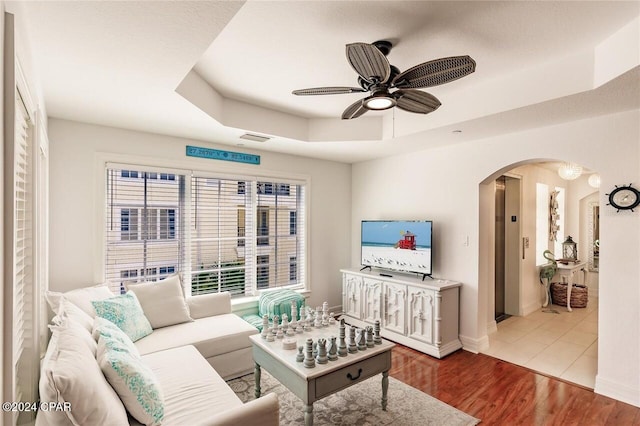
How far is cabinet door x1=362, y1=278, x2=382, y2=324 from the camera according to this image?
416 cm

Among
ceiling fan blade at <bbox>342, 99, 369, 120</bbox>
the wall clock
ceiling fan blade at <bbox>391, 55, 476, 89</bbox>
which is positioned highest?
ceiling fan blade at <bbox>391, 55, 476, 89</bbox>

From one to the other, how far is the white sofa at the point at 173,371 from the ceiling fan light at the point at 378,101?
1894 mm

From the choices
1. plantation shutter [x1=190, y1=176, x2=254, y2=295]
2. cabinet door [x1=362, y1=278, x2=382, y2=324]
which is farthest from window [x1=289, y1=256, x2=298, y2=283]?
cabinet door [x1=362, y1=278, x2=382, y2=324]

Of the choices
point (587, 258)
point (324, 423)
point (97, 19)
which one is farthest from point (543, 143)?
point (587, 258)

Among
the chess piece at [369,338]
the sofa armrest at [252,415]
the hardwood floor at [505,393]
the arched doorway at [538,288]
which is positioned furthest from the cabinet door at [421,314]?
the sofa armrest at [252,415]

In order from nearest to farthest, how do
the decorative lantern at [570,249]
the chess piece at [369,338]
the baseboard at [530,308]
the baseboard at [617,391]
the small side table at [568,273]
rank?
1. the chess piece at [369,338]
2. the baseboard at [617,391]
3. the baseboard at [530,308]
4. the small side table at [568,273]
5. the decorative lantern at [570,249]

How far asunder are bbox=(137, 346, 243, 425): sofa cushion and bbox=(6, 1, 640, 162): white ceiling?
6.58 feet

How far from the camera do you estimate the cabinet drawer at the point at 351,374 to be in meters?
2.13

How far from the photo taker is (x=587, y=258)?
6207 mm

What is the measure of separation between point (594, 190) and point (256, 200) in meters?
6.34

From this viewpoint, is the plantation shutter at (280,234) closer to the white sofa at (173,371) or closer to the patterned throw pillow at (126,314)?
the white sofa at (173,371)

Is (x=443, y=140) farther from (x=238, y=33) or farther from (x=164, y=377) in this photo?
(x=164, y=377)

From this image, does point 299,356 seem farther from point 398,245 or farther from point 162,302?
point 398,245

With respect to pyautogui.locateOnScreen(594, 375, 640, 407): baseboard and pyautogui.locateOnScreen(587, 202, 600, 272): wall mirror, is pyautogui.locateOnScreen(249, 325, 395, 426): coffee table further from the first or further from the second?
pyautogui.locateOnScreen(587, 202, 600, 272): wall mirror
